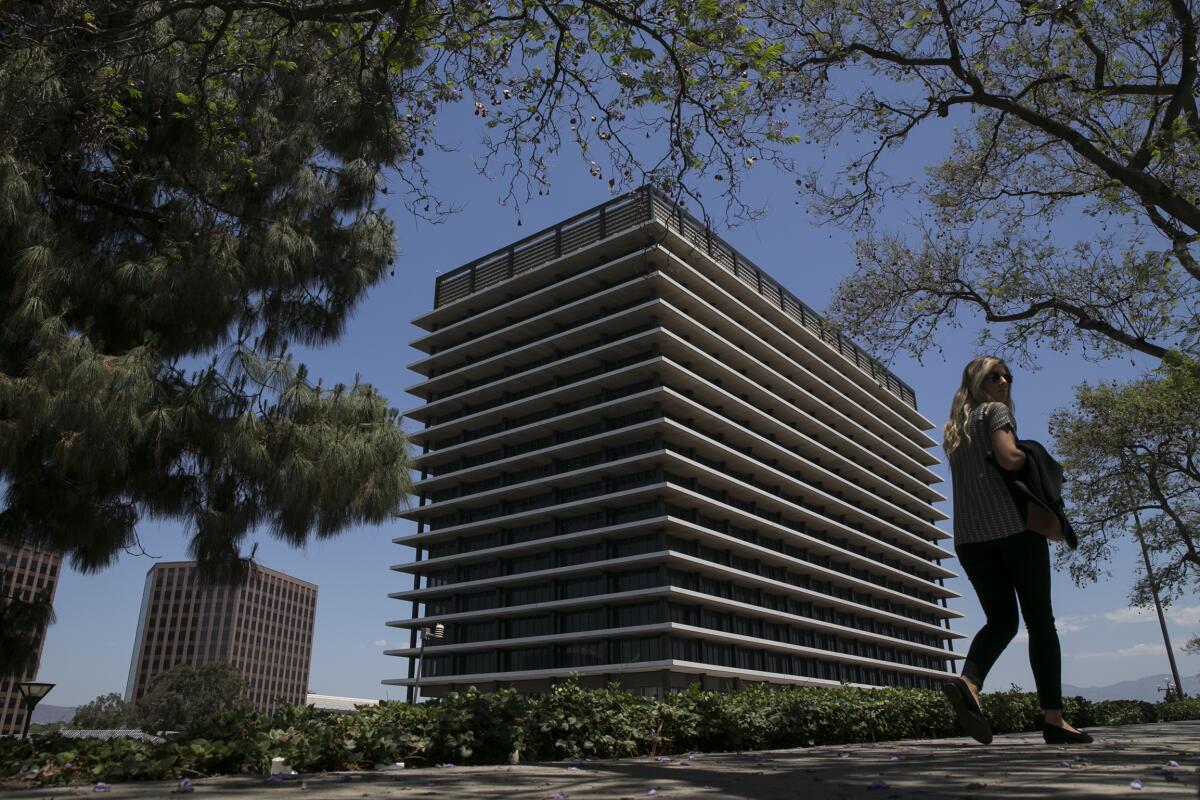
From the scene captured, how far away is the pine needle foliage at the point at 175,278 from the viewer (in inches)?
296

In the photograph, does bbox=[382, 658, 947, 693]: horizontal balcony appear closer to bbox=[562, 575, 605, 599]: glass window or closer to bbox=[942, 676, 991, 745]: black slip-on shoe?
bbox=[562, 575, 605, 599]: glass window

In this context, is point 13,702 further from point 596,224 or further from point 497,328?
point 596,224

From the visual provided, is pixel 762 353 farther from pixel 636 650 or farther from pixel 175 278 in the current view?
pixel 175 278

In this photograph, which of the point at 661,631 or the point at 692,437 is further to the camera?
the point at 692,437

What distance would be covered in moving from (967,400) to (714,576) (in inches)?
1816

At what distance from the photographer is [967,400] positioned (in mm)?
4488

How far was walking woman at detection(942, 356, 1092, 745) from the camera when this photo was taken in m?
3.93

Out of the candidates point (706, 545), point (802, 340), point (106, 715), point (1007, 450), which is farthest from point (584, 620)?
point (106, 715)

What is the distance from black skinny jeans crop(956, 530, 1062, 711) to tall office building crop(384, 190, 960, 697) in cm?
4057

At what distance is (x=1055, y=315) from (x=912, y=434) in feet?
233

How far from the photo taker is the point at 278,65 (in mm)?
8602

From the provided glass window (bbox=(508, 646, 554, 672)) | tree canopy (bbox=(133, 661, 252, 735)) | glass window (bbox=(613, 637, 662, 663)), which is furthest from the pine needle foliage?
tree canopy (bbox=(133, 661, 252, 735))

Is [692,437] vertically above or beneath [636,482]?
above

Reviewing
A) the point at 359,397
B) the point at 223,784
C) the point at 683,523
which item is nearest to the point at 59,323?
the point at 359,397
